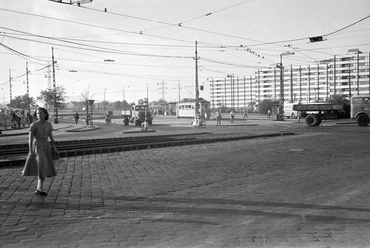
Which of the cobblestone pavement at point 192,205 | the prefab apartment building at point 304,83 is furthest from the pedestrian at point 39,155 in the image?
the prefab apartment building at point 304,83

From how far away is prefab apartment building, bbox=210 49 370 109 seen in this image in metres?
127

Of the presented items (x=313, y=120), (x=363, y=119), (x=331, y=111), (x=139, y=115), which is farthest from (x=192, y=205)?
(x=139, y=115)

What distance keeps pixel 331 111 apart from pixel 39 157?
30321 millimetres

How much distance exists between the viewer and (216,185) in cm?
862

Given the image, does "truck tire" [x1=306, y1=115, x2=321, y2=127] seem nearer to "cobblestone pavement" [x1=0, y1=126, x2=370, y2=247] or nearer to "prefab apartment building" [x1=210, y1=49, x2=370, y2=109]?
"cobblestone pavement" [x1=0, y1=126, x2=370, y2=247]

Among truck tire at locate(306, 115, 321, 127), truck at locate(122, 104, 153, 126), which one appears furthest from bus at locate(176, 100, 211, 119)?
truck tire at locate(306, 115, 321, 127)

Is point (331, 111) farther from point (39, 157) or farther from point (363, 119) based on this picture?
point (39, 157)

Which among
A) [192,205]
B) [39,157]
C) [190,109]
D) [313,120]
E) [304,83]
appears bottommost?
[192,205]

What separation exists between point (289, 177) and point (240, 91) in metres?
184

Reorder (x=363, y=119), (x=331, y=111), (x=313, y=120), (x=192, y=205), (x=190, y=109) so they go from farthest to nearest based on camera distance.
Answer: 1. (x=190, y=109)
2. (x=331, y=111)
3. (x=313, y=120)
4. (x=363, y=119)
5. (x=192, y=205)

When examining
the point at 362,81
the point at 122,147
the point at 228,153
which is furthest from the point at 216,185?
the point at 362,81

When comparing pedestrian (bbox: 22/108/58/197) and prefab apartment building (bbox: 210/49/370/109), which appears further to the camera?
prefab apartment building (bbox: 210/49/370/109)

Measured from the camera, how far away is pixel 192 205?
6.87 metres

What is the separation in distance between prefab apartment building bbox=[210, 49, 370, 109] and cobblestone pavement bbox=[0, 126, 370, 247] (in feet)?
296
